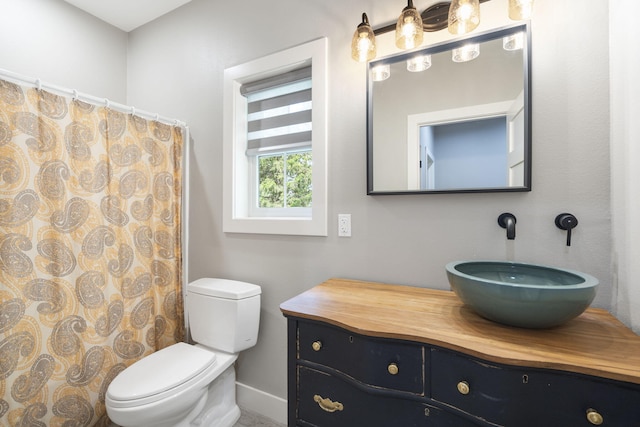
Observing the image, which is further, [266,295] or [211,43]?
[211,43]

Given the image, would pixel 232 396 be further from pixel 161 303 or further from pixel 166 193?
pixel 166 193

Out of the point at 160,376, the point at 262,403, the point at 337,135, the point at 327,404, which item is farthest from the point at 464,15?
the point at 262,403

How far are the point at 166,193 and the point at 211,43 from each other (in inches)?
42.2

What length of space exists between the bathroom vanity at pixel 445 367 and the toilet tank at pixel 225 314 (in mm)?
583

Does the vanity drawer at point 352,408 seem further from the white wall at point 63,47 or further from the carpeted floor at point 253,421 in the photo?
the white wall at point 63,47

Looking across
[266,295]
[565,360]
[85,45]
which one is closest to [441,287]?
[565,360]

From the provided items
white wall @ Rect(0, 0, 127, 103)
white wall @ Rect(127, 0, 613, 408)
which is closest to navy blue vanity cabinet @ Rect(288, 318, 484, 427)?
white wall @ Rect(127, 0, 613, 408)

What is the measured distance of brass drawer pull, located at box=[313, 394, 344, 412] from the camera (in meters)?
0.96

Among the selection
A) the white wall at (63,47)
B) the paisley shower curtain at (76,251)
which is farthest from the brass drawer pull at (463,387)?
the white wall at (63,47)

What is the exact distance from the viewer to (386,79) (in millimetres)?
1364

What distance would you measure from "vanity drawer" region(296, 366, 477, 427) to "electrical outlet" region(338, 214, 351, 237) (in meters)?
0.67

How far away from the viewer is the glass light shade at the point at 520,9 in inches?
40.4

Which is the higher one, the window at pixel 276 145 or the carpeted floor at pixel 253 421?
the window at pixel 276 145

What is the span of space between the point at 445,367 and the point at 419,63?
1218 mm
